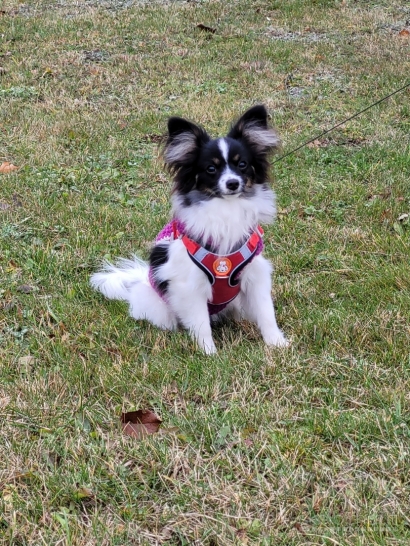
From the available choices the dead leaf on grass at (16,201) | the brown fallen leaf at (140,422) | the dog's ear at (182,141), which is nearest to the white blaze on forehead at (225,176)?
the dog's ear at (182,141)

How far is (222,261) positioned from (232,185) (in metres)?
0.42

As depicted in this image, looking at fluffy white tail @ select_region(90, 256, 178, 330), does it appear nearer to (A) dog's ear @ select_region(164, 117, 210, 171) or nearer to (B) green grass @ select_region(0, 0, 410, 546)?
(B) green grass @ select_region(0, 0, 410, 546)

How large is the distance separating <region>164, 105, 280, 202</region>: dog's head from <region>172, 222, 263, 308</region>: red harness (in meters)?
0.27

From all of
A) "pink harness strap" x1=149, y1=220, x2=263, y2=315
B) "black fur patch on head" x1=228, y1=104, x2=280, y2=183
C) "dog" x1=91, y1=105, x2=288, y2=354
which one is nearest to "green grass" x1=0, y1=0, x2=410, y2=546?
"dog" x1=91, y1=105, x2=288, y2=354

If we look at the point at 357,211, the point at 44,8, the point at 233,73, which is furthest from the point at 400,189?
the point at 44,8

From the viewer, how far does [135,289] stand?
12.5 ft

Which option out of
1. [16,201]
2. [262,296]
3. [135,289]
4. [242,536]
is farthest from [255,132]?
[16,201]

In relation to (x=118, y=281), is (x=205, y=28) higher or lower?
lower

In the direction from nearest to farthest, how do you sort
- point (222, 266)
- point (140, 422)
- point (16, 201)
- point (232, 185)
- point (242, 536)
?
point (242, 536) < point (140, 422) < point (232, 185) < point (222, 266) < point (16, 201)

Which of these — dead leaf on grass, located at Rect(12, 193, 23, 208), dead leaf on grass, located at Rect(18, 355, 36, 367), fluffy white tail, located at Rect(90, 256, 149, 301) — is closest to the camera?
dead leaf on grass, located at Rect(18, 355, 36, 367)

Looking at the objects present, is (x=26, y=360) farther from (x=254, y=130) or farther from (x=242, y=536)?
(x=254, y=130)

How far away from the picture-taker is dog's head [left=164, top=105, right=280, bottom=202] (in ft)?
10.6

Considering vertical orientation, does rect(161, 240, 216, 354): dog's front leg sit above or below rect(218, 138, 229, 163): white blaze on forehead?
below

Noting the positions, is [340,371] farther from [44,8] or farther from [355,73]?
[44,8]
